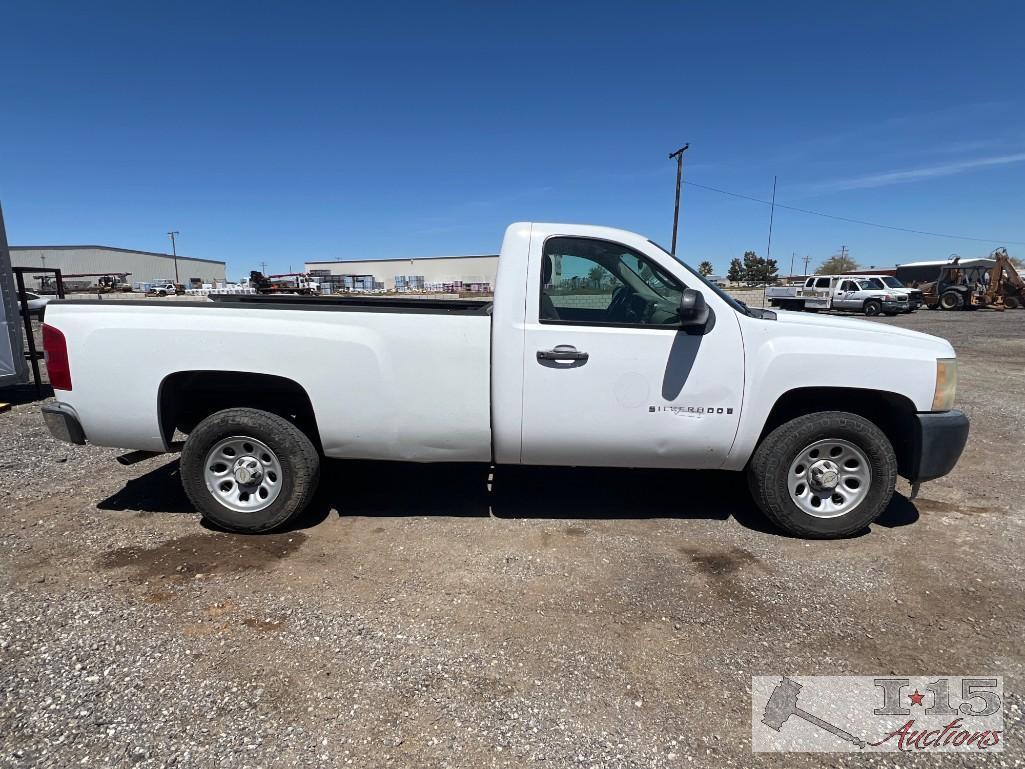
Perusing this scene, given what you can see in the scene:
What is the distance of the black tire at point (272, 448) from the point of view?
11.9 ft

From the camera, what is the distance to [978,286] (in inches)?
1199

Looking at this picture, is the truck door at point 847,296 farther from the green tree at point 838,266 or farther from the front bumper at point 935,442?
the green tree at point 838,266

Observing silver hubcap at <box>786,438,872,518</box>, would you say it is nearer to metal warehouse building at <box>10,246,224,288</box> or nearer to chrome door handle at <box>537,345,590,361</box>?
chrome door handle at <box>537,345,590,361</box>

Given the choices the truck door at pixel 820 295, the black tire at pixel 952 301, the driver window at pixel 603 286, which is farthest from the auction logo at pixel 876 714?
the black tire at pixel 952 301

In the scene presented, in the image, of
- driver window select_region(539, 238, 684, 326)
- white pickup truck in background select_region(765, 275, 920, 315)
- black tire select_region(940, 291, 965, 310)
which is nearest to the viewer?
driver window select_region(539, 238, 684, 326)

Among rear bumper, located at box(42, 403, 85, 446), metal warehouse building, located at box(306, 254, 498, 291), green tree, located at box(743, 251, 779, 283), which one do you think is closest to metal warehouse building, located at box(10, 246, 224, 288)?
metal warehouse building, located at box(306, 254, 498, 291)

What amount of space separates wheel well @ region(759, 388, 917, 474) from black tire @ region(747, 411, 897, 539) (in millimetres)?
139

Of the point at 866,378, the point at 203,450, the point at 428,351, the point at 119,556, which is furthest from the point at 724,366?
the point at 119,556

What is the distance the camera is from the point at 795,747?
216 cm

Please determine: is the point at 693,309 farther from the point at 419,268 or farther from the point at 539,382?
the point at 419,268

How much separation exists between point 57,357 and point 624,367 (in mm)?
3489

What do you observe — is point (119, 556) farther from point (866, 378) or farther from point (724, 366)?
point (866, 378)

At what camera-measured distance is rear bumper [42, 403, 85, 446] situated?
3592mm

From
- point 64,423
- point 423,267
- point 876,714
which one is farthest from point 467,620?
point 423,267
